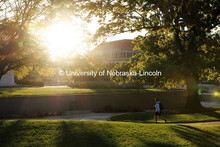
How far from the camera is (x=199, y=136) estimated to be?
10.4 meters

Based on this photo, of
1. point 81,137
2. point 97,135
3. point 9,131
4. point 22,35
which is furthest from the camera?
point 22,35

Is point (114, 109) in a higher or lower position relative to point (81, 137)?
lower

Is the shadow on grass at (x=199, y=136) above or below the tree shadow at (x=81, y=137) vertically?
below

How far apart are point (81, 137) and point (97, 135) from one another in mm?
696

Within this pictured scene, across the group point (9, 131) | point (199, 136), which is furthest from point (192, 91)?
point (9, 131)

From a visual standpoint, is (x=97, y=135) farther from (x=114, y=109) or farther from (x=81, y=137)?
(x=114, y=109)

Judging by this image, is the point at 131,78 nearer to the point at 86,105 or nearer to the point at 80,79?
the point at 86,105

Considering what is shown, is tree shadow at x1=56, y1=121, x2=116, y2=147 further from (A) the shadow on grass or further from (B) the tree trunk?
(B) the tree trunk

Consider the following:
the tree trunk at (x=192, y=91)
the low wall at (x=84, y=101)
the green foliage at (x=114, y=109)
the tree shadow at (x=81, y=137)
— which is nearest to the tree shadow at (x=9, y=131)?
the tree shadow at (x=81, y=137)

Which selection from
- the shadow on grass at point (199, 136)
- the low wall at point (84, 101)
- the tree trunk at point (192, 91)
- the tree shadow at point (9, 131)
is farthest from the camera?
the low wall at point (84, 101)

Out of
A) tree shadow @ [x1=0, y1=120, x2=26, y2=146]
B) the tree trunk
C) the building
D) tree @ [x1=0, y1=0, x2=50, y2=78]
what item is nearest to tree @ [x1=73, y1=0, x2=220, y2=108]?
the tree trunk

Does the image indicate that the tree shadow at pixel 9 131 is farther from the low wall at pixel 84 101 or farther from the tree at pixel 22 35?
the low wall at pixel 84 101

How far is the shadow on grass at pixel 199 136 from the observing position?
31.3ft

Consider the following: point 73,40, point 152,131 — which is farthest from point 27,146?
point 73,40
